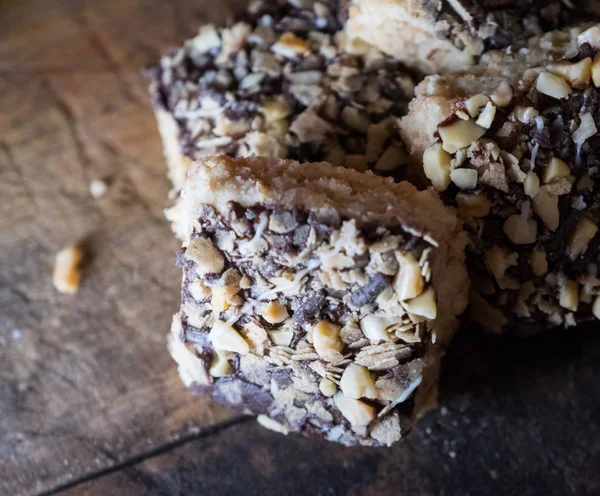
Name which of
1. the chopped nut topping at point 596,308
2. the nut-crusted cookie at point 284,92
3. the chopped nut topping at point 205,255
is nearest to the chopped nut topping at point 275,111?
the nut-crusted cookie at point 284,92

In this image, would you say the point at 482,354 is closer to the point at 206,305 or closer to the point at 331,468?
the point at 331,468

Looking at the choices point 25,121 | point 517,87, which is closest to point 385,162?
point 517,87

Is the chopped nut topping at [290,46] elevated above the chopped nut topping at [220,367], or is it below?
above

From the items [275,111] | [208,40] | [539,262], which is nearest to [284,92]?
[275,111]

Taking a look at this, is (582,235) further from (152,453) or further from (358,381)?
(152,453)

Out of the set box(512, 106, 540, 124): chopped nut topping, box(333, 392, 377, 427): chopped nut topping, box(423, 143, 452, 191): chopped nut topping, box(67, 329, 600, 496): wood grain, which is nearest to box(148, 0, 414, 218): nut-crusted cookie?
box(423, 143, 452, 191): chopped nut topping

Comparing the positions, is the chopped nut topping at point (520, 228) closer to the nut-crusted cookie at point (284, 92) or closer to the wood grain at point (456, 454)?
the nut-crusted cookie at point (284, 92)

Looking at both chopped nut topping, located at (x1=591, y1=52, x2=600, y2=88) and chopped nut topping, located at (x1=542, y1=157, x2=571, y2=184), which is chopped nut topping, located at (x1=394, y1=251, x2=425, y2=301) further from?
chopped nut topping, located at (x1=591, y1=52, x2=600, y2=88)
